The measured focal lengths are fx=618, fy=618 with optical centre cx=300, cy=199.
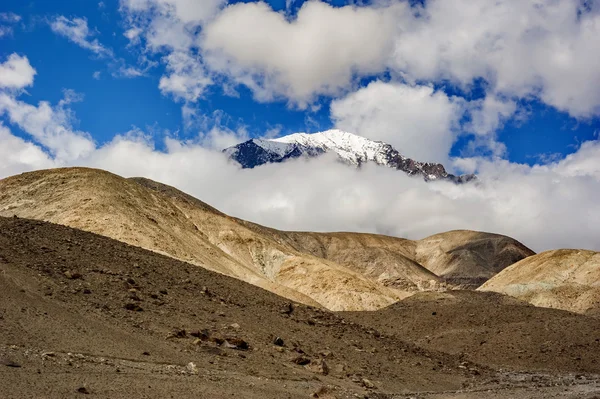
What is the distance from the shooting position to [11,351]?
13297 mm

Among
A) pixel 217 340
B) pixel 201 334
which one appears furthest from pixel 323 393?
pixel 201 334

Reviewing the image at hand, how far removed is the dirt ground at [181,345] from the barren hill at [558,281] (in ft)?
103

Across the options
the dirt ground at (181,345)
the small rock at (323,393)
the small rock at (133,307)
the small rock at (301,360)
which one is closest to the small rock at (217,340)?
the dirt ground at (181,345)

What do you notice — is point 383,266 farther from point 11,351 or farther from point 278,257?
point 11,351

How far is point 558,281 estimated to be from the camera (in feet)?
238

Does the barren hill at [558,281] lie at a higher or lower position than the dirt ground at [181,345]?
higher

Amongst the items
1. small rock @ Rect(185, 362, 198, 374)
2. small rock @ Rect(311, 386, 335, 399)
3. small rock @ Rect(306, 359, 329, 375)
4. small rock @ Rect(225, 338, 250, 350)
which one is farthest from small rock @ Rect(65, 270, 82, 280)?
small rock @ Rect(311, 386, 335, 399)

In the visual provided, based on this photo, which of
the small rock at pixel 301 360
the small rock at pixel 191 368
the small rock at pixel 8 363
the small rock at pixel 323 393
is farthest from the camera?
the small rock at pixel 301 360

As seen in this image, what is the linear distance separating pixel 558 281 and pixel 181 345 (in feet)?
214

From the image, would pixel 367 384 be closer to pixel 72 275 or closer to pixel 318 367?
pixel 318 367

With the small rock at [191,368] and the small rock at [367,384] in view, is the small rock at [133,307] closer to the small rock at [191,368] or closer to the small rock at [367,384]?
the small rock at [191,368]

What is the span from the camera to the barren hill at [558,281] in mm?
61000

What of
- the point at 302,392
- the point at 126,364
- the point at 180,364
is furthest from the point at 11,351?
the point at 302,392

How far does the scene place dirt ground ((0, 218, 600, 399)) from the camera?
13.7 meters
